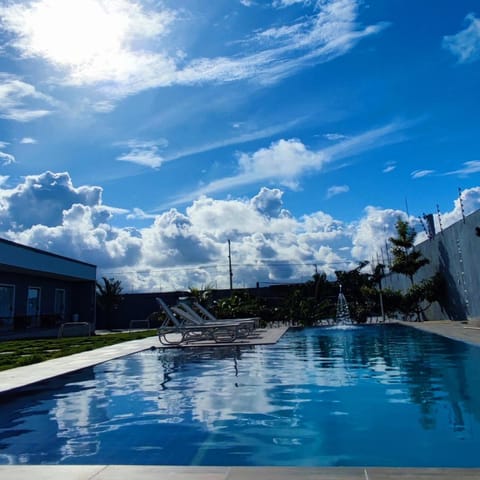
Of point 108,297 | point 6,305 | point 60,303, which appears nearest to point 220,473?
point 6,305

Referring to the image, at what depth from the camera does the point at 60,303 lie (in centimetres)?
3153

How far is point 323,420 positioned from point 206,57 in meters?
8.29

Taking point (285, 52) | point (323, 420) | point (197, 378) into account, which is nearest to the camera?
point (323, 420)

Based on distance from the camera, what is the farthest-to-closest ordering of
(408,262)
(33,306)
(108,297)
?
(108,297) < (33,306) < (408,262)

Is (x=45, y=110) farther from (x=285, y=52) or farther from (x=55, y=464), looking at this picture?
(x=55, y=464)

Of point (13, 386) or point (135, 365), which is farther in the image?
point (135, 365)

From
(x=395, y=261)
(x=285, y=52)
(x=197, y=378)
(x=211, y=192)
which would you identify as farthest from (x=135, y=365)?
(x=395, y=261)

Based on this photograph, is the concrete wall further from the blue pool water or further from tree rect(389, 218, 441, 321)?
the blue pool water

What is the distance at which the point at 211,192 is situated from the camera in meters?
20.2

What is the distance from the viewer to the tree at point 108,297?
118 feet

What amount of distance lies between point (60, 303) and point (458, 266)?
23.5 metres

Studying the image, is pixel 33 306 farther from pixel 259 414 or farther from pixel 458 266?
pixel 259 414

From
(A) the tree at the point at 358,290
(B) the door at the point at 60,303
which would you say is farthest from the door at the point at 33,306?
(A) the tree at the point at 358,290

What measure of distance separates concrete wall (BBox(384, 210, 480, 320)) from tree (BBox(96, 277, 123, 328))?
2201cm
